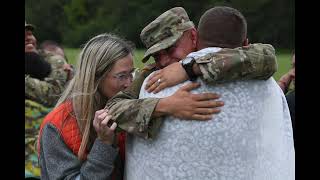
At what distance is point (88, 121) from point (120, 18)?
9095mm

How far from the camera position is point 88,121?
2.36 metres

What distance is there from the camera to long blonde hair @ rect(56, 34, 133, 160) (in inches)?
93.7

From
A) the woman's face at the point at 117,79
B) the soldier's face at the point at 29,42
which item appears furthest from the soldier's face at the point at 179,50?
the soldier's face at the point at 29,42

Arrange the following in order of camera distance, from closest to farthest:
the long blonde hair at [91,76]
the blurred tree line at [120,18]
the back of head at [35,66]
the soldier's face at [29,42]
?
the long blonde hair at [91,76] → the back of head at [35,66] → the soldier's face at [29,42] → the blurred tree line at [120,18]

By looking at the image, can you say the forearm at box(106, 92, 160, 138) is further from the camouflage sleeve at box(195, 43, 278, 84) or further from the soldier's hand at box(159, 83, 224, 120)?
the camouflage sleeve at box(195, 43, 278, 84)

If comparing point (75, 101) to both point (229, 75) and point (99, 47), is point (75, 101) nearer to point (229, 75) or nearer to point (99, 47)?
point (99, 47)

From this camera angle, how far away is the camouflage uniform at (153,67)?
6.59 feet

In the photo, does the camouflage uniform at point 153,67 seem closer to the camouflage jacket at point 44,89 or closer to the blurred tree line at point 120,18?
the camouflage jacket at point 44,89

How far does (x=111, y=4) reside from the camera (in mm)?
13695

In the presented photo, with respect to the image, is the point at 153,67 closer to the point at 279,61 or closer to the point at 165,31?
the point at 165,31

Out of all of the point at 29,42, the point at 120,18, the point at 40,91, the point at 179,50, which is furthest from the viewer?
the point at 120,18

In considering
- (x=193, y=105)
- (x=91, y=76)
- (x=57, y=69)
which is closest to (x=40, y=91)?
(x=57, y=69)

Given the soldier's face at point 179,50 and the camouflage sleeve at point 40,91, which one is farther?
the camouflage sleeve at point 40,91
